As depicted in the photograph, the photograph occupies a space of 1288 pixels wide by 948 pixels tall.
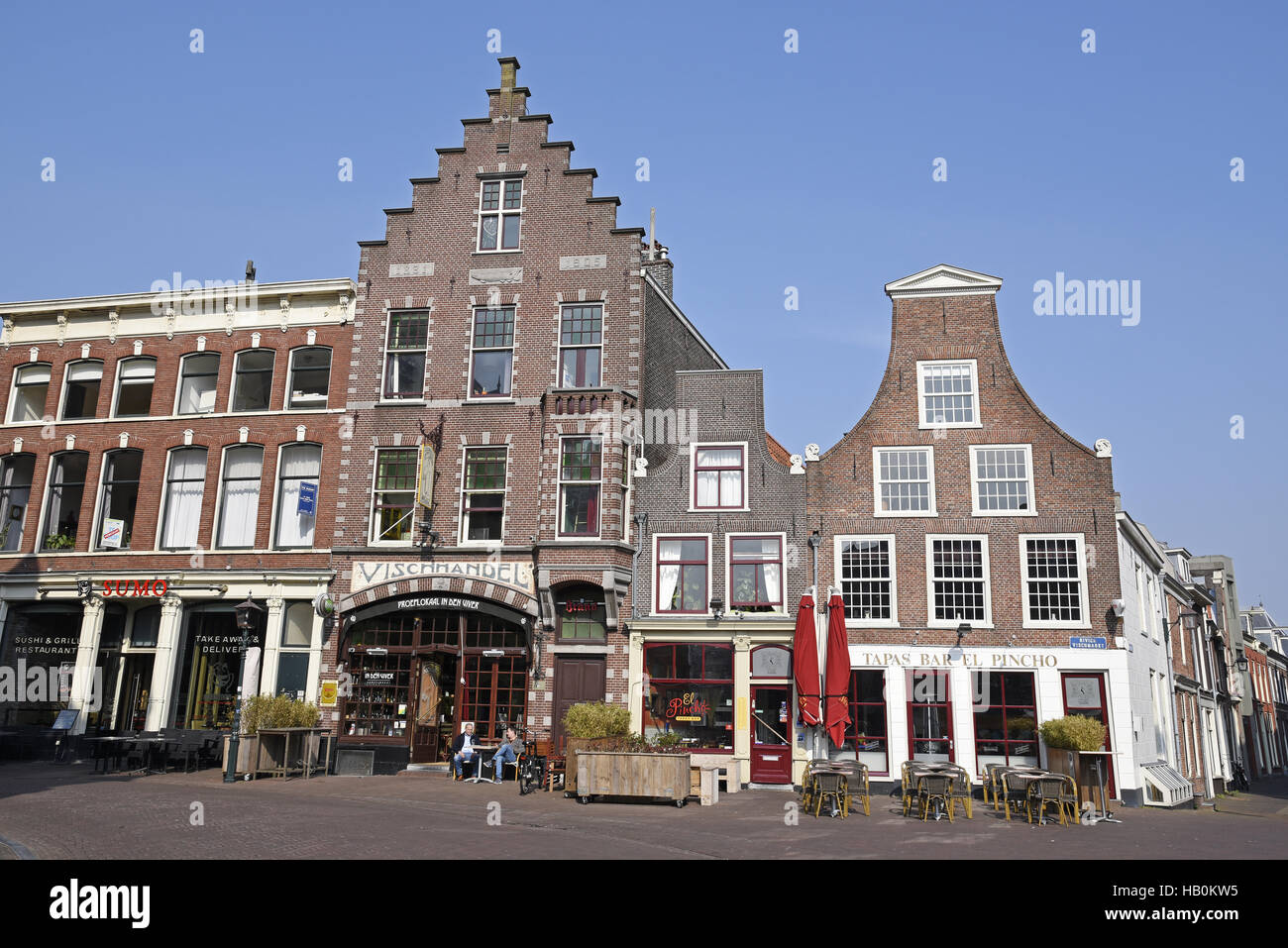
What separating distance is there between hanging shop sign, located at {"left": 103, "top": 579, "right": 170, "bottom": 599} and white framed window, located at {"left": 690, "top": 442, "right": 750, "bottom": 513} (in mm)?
15712

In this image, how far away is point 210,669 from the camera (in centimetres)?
2909

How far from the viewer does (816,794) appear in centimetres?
2008

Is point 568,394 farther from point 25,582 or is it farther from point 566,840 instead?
point 25,582

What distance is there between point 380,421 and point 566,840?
16608 millimetres

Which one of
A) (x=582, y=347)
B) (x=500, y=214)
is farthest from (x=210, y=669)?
(x=500, y=214)

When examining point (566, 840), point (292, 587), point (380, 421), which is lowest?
point (566, 840)

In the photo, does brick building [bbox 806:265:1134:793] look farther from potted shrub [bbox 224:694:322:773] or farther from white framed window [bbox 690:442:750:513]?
potted shrub [bbox 224:694:322:773]

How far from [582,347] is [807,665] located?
10.7m

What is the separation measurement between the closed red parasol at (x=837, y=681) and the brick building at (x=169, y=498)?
1384 centimetres

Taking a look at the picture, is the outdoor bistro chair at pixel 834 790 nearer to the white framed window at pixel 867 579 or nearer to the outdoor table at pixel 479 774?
the white framed window at pixel 867 579

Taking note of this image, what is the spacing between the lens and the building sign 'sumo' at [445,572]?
26594mm

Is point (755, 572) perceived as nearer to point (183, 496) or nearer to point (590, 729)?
point (590, 729)

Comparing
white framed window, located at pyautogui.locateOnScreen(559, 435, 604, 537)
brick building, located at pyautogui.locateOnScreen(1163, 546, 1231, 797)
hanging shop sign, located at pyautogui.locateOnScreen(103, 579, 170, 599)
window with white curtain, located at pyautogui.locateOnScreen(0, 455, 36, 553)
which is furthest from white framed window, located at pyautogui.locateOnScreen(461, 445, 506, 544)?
brick building, located at pyautogui.locateOnScreen(1163, 546, 1231, 797)
